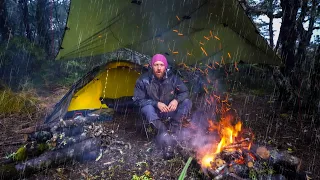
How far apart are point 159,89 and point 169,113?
1.86 ft

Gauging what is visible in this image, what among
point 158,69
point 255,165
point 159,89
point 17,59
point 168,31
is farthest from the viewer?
point 17,59

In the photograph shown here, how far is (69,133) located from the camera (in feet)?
14.9

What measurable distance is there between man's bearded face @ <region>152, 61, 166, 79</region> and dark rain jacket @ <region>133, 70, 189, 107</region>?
111mm

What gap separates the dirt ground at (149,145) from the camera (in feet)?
12.0

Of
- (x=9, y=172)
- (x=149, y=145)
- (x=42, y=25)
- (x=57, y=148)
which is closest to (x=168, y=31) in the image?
(x=149, y=145)

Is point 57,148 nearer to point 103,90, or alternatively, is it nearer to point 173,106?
point 173,106

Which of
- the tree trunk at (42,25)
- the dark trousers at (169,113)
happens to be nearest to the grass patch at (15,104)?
the dark trousers at (169,113)

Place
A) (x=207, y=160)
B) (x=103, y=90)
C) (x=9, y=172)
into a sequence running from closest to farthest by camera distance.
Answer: (x=9, y=172) < (x=207, y=160) < (x=103, y=90)

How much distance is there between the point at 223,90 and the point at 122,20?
4.99 m

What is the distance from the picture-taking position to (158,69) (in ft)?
16.3

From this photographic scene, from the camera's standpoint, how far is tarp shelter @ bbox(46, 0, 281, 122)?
5.28 meters

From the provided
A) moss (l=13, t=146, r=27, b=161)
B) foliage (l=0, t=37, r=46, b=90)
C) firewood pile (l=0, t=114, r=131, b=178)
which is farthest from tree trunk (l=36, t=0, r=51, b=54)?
moss (l=13, t=146, r=27, b=161)

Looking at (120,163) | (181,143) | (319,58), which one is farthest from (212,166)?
(319,58)

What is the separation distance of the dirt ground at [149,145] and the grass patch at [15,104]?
0.86ft
